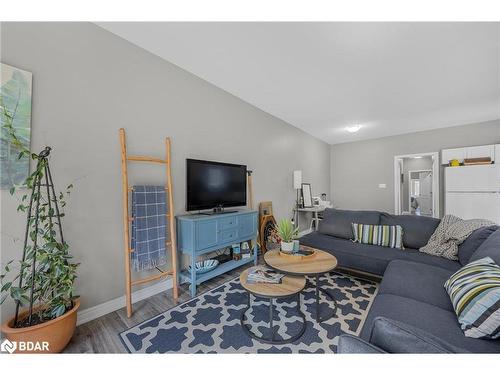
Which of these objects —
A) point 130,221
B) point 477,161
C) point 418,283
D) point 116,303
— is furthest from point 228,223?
point 477,161

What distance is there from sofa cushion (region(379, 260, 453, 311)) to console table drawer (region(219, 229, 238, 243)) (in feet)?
5.23

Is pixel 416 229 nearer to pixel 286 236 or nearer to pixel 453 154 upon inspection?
pixel 286 236

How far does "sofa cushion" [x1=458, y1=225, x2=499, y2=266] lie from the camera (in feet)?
6.05

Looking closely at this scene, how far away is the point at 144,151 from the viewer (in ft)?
6.93

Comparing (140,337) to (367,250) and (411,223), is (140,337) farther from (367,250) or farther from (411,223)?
(411,223)

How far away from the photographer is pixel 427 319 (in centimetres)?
116

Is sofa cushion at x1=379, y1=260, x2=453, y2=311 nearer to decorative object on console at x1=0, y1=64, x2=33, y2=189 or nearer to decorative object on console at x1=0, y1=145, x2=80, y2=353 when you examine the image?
decorative object on console at x1=0, y1=145, x2=80, y2=353

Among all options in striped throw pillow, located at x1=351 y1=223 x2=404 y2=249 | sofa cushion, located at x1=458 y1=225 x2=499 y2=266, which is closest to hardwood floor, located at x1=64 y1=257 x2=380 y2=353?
striped throw pillow, located at x1=351 y1=223 x2=404 y2=249

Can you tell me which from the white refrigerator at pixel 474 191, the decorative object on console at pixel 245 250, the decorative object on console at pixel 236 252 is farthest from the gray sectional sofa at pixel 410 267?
the white refrigerator at pixel 474 191

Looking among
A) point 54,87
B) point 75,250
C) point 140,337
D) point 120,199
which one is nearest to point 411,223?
point 140,337

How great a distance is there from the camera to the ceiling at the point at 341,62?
1842mm

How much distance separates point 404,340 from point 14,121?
8.04 feet

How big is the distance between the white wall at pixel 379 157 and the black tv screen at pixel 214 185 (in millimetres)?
4189
